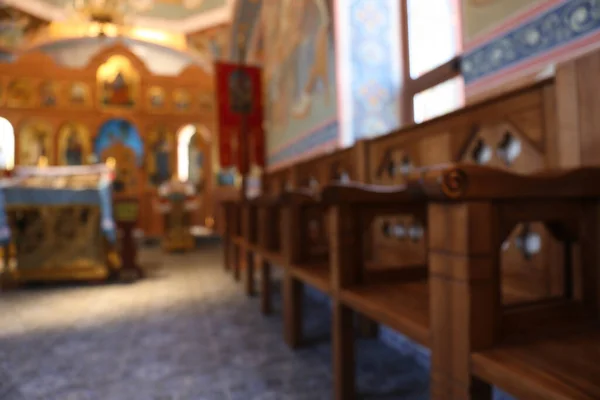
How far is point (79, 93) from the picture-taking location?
34.3 ft

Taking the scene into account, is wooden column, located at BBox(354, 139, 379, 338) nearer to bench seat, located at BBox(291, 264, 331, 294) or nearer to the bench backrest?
the bench backrest

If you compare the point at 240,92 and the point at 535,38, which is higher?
the point at 240,92

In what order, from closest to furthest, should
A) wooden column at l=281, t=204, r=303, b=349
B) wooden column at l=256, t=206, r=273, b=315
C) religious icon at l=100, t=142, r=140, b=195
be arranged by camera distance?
wooden column at l=281, t=204, r=303, b=349
wooden column at l=256, t=206, r=273, b=315
religious icon at l=100, t=142, r=140, b=195

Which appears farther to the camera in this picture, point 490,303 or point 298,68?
point 298,68

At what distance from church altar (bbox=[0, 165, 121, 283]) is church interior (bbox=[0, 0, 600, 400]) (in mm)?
21

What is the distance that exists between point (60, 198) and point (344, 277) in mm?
3646

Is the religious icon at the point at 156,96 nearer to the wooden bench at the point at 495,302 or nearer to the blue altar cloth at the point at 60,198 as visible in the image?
the blue altar cloth at the point at 60,198

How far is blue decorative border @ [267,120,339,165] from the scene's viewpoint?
11.3 ft

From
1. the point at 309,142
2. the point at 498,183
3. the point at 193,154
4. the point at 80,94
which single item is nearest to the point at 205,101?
the point at 193,154

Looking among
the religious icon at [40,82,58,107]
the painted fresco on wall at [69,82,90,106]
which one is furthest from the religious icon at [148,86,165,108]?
the religious icon at [40,82,58,107]

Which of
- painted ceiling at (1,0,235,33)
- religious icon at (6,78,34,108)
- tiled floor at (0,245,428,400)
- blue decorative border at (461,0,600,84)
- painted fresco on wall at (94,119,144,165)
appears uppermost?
painted ceiling at (1,0,235,33)

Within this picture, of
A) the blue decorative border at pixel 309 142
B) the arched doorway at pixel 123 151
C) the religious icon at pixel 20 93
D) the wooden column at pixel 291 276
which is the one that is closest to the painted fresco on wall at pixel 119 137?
the arched doorway at pixel 123 151

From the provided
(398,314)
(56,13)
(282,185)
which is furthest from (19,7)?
(398,314)

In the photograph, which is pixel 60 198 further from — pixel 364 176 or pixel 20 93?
pixel 20 93
